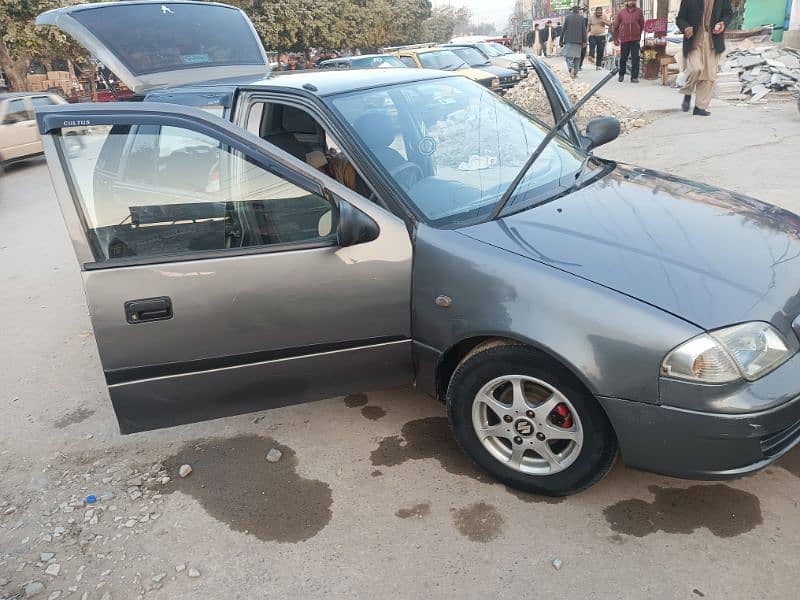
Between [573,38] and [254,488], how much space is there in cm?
1714

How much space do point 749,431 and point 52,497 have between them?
2.91 meters

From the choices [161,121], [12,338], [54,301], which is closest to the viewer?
[161,121]

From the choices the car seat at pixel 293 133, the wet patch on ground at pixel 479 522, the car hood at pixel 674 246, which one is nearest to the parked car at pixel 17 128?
the car seat at pixel 293 133

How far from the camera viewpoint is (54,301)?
5.42m

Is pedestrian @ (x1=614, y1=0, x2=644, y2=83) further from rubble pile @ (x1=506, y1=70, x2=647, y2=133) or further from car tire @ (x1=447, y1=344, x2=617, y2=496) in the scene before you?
car tire @ (x1=447, y1=344, x2=617, y2=496)

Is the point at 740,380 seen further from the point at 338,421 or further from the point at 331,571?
the point at 338,421

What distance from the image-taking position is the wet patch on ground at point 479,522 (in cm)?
247

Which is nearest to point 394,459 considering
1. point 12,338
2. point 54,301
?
point 12,338

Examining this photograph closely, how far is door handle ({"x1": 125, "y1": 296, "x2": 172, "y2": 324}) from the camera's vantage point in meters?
2.60

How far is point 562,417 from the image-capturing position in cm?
247

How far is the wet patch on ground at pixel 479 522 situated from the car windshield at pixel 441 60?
14.9 m

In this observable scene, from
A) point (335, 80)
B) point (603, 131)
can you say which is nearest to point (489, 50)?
point (603, 131)

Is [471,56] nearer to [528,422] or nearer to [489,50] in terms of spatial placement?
[489,50]

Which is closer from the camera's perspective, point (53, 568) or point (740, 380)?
point (740, 380)
